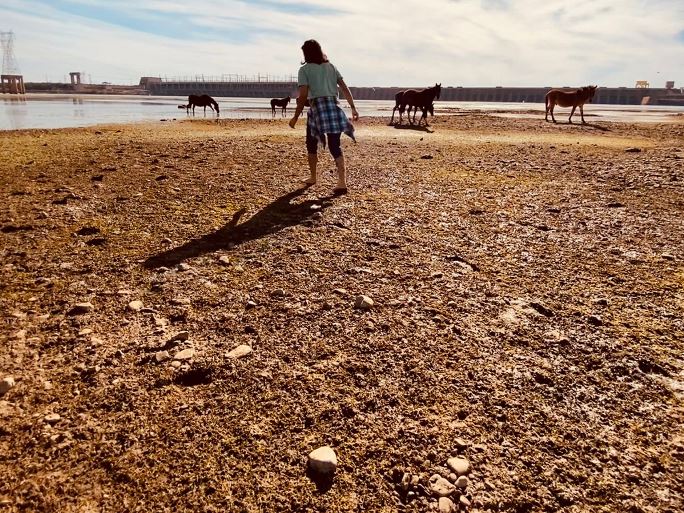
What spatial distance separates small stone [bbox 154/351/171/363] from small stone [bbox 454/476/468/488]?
1.84 metres

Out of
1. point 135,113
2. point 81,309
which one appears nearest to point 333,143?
point 81,309

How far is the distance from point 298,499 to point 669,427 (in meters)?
1.90

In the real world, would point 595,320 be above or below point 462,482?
above

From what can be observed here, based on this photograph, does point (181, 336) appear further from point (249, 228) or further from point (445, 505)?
point (249, 228)

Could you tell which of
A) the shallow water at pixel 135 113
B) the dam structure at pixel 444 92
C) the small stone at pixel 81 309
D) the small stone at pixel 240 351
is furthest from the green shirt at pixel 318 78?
the dam structure at pixel 444 92

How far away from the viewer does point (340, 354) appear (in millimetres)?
2688

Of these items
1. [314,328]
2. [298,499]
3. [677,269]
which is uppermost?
[677,269]

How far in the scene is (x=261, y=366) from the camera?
2551mm

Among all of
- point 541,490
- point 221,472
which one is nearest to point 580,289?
point 541,490

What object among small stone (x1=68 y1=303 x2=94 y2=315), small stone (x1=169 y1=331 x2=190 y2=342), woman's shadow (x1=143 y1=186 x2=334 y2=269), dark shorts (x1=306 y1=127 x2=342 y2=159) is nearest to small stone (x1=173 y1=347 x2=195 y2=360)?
small stone (x1=169 y1=331 x2=190 y2=342)

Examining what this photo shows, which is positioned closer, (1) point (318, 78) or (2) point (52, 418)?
(2) point (52, 418)

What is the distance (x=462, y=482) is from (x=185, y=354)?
1.80 meters

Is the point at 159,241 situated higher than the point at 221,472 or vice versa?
the point at 159,241

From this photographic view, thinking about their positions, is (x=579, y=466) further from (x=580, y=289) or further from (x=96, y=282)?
(x=96, y=282)
